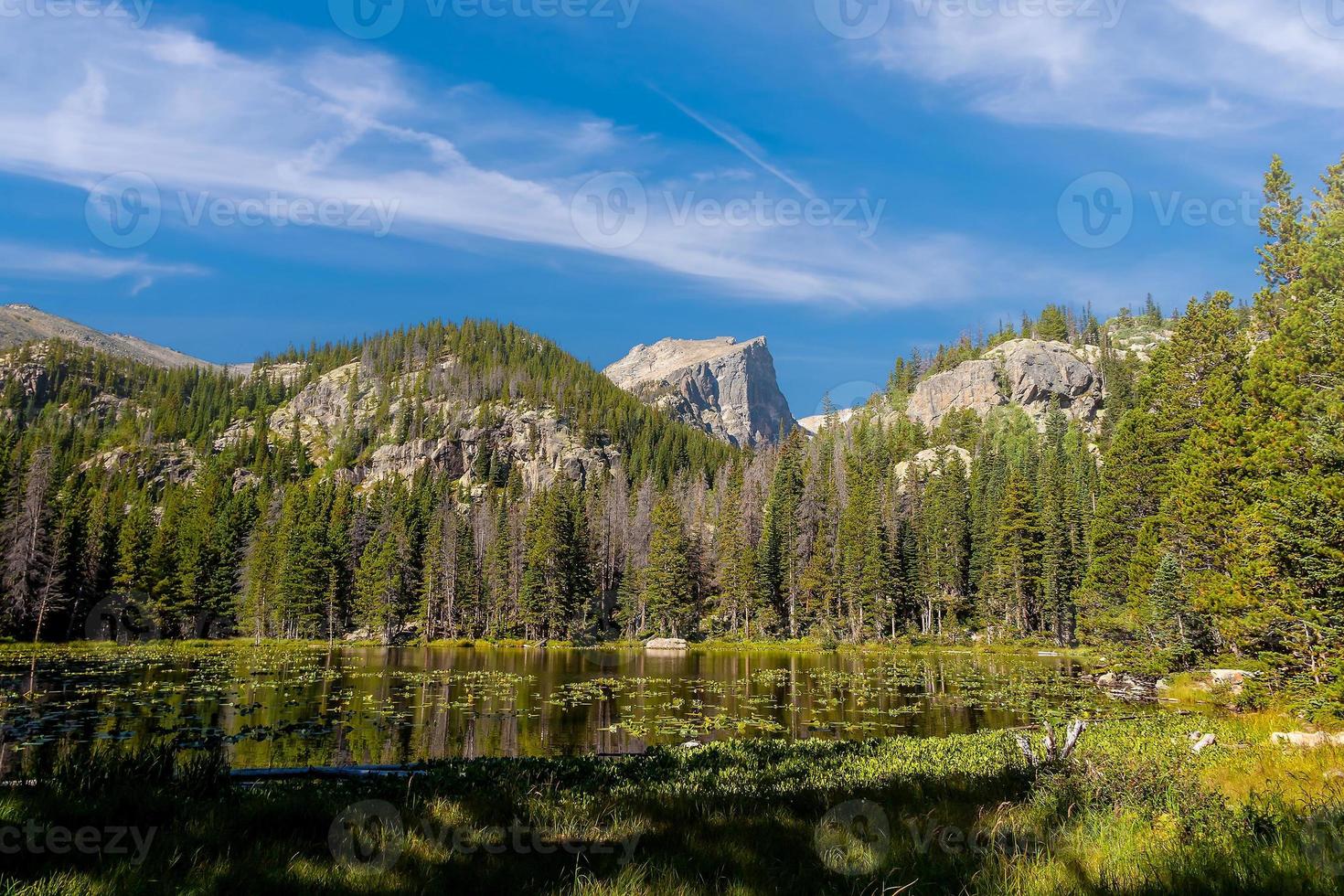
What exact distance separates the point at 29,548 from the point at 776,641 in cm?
8008

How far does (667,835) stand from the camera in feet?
22.7

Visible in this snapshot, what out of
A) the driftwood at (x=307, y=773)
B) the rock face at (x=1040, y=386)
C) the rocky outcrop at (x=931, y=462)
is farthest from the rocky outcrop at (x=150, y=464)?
the driftwood at (x=307, y=773)

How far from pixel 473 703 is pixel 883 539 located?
240 feet

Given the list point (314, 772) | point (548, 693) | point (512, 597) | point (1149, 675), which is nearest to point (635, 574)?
point (512, 597)

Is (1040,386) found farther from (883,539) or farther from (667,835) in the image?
(667,835)

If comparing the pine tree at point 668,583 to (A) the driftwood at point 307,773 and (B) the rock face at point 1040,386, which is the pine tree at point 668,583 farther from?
(B) the rock face at point 1040,386

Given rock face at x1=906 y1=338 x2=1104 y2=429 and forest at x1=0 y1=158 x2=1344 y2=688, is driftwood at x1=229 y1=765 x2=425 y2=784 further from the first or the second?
rock face at x1=906 y1=338 x2=1104 y2=429

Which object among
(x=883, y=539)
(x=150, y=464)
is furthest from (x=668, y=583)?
(x=150, y=464)

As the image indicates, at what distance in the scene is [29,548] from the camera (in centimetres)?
6669

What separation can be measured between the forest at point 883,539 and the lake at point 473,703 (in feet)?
30.6

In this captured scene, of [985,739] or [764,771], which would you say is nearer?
[764,771]

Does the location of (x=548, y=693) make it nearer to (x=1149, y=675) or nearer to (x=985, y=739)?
(x=985, y=739)

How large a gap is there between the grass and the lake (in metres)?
8.66

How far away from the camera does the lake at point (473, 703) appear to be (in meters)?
22.7
